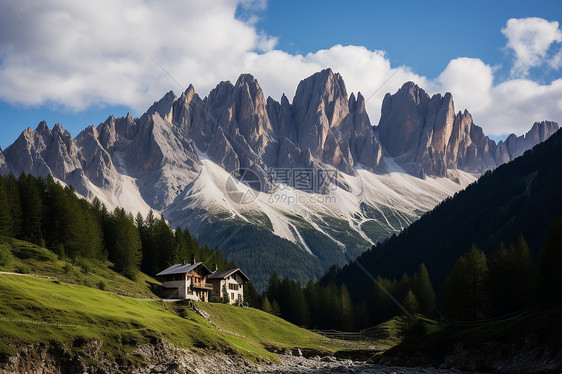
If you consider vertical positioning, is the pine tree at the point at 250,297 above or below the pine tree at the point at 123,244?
below

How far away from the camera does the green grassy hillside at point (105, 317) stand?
49.6m

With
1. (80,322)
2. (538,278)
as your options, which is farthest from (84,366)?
(538,278)

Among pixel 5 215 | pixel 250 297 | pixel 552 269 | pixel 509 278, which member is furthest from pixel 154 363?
pixel 250 297

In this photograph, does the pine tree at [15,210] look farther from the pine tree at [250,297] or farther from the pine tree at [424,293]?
the pine tree at [424,293]

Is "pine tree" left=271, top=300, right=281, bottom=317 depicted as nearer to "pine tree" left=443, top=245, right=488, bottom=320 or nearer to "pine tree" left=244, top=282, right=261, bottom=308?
"pine tree" left=244, top=282, right=261, bottom=308

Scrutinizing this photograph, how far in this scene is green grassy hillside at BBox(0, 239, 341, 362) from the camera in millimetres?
49625

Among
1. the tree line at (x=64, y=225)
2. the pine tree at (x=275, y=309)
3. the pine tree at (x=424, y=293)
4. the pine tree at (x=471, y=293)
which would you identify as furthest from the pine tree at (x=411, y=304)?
the tree line at (x=64, y=225)

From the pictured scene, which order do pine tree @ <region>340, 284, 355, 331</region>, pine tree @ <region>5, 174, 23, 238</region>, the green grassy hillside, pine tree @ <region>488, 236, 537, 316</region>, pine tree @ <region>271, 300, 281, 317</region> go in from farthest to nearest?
1. pine tree @ <region>271, 300, 281, 317</region>
2. pine tree @ <region>340, 284, 355, 331</region>
3. pine tree @ <region>5, 174, 23, 238</region>
4. pine tree @ <region>488, 236, 537, 316</region>
5. the green grassy hillside

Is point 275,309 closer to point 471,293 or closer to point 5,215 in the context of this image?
point 471,293

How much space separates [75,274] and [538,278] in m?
72.2

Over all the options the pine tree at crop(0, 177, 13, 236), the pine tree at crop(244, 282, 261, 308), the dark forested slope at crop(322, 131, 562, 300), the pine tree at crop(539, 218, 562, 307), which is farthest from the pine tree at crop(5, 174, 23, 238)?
the dark forested slope at crop(322, 131, 562, 300)

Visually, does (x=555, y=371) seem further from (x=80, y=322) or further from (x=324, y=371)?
(x=80, y=322)

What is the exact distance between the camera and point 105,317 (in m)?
56.8

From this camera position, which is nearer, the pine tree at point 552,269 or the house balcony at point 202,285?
the pine tree at point 552,269
